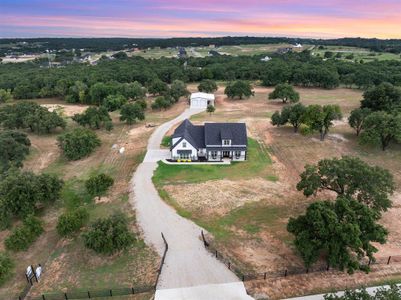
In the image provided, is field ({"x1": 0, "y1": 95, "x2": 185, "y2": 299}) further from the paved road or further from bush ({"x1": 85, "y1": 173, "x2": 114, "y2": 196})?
bush ({"x1": 85, "y1": 173, "x2": 114, "y2": 196})

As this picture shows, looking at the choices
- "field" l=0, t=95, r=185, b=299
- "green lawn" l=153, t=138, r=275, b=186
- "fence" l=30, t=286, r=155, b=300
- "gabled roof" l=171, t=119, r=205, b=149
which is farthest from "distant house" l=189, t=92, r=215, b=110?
"fence" l=30, t=286, r=155, b=300

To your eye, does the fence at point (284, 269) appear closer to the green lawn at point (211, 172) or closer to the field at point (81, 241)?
the field at point (81, 241)

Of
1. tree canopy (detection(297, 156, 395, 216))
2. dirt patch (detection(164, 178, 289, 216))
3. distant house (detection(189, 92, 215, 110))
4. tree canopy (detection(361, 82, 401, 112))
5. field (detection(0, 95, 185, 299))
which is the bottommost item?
field (detection(0, 95, 185, 299))

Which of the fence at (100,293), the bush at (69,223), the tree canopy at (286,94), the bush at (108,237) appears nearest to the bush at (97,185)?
the bush at (69,223)

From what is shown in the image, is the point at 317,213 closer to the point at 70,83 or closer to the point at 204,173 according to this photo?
the point at 204,173

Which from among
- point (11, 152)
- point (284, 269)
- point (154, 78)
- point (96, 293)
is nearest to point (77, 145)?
point (11, 152)

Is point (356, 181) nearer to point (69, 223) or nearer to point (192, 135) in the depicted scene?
point (192, 135)
